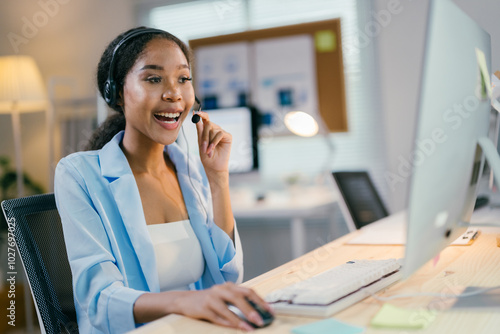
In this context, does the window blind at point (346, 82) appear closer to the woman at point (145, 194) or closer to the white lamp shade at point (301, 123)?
the white lamp shade at point (301, 123)

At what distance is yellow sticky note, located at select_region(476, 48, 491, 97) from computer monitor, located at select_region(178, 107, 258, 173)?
203 centimetres

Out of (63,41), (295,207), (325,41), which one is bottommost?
(295,207)

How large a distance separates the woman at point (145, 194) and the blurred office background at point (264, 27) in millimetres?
1538

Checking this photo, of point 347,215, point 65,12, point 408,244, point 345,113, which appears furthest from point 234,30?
point 408,244

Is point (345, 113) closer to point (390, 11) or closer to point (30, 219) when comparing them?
point (390, 11)

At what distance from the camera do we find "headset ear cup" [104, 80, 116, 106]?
1.31 meters

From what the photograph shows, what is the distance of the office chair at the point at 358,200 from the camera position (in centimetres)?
192

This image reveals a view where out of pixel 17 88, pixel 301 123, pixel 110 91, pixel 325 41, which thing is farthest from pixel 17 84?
pixel 110 91

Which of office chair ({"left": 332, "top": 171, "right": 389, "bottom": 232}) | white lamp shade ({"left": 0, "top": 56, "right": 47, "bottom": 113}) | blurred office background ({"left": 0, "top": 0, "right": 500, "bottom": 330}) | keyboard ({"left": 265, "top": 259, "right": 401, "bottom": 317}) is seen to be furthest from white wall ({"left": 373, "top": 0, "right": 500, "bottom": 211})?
keyboard ({"left": 265, "top": 259, "right": 401, "bottom": 317})

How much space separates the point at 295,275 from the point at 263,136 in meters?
2.60

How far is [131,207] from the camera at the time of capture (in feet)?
3.86

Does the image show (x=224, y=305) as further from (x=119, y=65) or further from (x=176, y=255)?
(x=119, y=65)

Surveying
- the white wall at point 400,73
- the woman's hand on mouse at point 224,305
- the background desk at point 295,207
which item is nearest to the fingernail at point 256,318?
the woman's hand on mouse at point 224,305

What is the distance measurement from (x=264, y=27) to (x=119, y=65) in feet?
8.00
